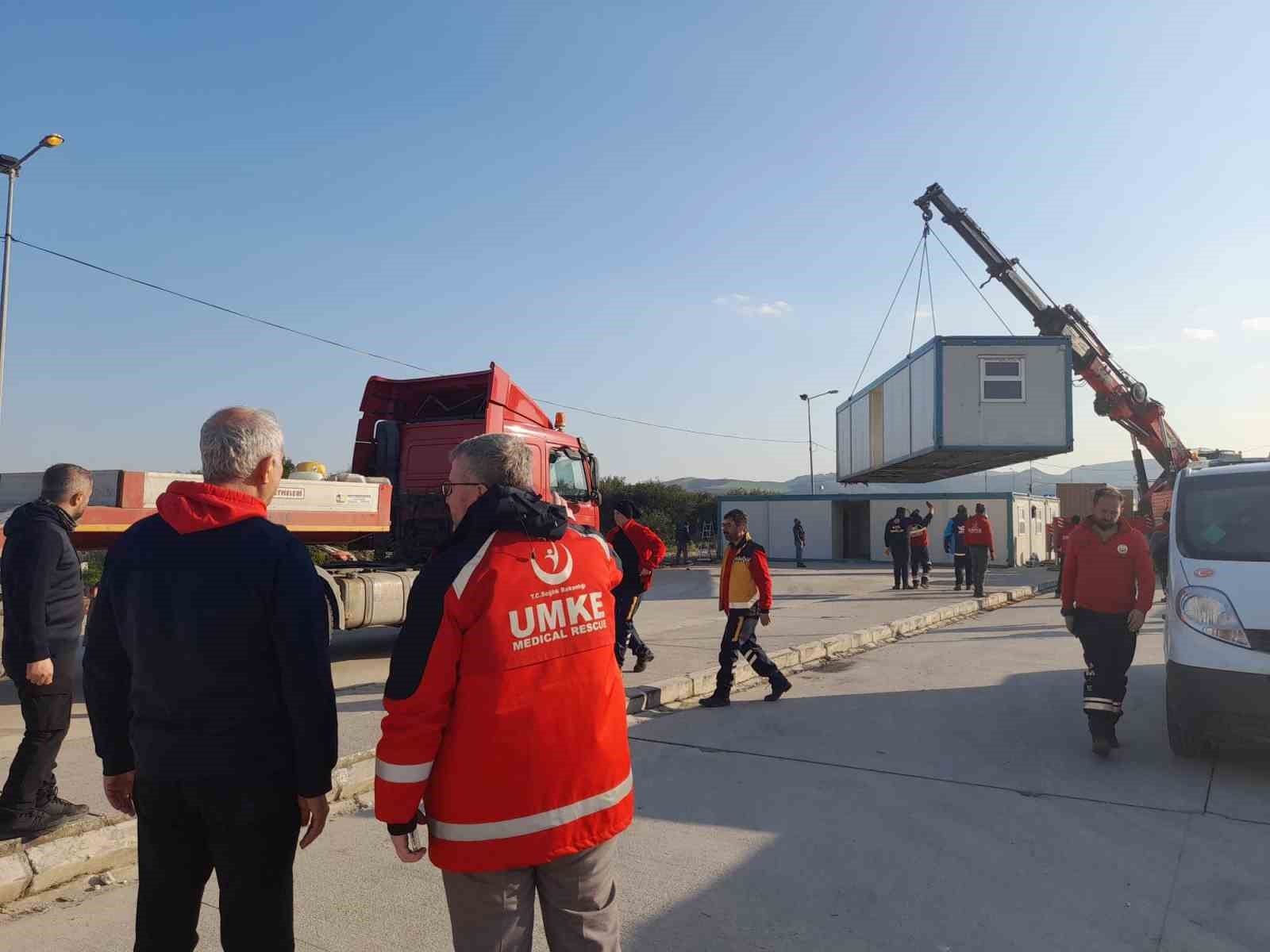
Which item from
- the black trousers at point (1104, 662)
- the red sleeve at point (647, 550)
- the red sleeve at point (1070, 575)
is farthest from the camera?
the red sleeve at point (647, 550)

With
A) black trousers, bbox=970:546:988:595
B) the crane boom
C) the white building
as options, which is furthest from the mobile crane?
the white building

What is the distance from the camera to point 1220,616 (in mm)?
5680

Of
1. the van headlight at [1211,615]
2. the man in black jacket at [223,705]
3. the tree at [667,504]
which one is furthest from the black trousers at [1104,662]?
the tree at [667,504]

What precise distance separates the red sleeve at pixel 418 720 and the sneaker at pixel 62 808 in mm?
3096

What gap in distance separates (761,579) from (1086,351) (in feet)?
46.7

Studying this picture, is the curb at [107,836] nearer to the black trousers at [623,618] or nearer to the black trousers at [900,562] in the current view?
the black trousers at [623,618]

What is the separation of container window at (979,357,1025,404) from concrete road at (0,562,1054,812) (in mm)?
3807

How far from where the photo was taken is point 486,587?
226cm

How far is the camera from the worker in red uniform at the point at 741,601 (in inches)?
307

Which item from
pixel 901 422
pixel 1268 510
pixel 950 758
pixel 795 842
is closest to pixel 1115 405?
pixel 901 422

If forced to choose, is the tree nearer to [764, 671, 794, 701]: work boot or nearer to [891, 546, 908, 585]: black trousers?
[891, 546, 908, 585]: black trousers

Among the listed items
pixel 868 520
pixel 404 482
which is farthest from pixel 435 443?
pixel 868 520

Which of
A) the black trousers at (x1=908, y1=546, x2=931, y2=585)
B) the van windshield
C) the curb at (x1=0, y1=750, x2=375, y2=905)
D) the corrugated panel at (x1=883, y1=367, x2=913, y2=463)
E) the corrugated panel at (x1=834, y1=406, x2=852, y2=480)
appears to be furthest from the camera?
the corrugated panel at (x1=834, y1=406, x2=852, y2=480)

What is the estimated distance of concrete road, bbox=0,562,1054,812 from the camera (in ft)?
19.9
